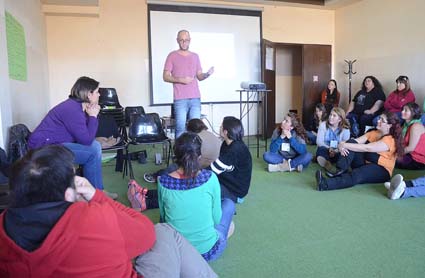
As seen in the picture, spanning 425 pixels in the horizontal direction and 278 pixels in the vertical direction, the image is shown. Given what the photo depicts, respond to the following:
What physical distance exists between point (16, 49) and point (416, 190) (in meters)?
4.02

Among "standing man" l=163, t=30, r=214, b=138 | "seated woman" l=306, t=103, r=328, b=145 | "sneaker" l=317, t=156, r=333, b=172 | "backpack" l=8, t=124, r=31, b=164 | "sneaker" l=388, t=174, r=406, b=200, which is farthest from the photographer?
"seated woman" l=306, t=103, r=328, b=145

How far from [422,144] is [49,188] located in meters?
3.82

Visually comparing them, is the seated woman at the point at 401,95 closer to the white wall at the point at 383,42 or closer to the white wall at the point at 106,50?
the white wall at the point at 383,42

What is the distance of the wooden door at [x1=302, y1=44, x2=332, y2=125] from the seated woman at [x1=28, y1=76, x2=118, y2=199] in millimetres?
5455

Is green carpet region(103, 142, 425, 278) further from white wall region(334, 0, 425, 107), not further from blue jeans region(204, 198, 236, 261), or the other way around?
white wall region(334, 0, 425, 107)

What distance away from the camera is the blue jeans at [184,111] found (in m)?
3.81

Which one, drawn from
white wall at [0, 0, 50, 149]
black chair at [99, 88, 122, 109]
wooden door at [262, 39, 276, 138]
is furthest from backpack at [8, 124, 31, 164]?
wooden door at [262, 39, 276, 138]

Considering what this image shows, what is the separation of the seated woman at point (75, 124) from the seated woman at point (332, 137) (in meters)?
2.70

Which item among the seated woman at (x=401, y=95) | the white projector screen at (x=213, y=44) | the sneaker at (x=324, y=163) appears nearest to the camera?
the sneaker at (x=324, y=163)

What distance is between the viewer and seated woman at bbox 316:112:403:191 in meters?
3.30

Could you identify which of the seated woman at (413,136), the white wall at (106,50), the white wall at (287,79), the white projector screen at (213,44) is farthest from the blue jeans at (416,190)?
the white wall at (287,79)

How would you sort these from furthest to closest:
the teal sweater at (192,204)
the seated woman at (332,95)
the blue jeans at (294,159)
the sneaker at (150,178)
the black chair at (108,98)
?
the seated woman at (332,95)
the black chair at (108,98)
the blue jeans at (294,159)
the sneaker at (150,178)
the teal sweater at (192,204)

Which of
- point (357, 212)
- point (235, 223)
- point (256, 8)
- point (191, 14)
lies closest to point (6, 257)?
point (235, 223)

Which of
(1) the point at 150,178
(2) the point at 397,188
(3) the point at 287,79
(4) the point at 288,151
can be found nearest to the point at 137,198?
(1) the point at 150,178
